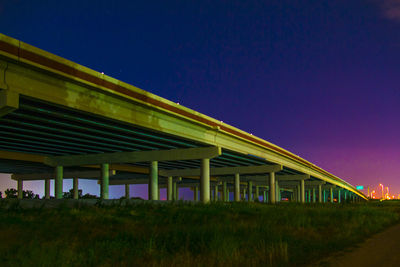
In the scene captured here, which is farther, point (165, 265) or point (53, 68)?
point (53, 68)

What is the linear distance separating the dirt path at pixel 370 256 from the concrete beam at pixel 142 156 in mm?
22940

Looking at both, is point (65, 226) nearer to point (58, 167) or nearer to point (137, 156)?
point (137, 156)

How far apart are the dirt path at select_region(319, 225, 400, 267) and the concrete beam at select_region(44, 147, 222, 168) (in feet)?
75.3

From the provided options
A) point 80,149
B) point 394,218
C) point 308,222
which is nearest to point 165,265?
point 308,222

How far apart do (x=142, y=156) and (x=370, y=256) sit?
3001 cm

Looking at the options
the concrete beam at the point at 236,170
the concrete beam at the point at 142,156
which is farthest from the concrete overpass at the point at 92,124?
the concrete beam at the point at 236,170

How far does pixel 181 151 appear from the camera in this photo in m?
37.8

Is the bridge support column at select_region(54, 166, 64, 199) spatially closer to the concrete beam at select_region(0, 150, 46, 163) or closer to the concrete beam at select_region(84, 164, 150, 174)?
the concrete beam at select_region(0, 150, 46, 163)

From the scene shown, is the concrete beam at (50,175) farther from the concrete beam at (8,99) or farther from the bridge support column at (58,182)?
the concrete beam at (8,99)

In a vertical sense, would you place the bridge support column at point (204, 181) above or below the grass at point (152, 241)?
above

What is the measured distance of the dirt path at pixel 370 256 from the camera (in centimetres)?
1019

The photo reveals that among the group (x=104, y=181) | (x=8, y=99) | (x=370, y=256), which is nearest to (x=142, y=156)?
(x=104, y=181)

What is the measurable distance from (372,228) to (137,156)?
1011 inches

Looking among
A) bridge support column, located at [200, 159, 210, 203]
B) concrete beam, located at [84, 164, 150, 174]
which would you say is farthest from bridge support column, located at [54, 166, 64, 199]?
bridge support column, located at [200, 159, 210, 203]
